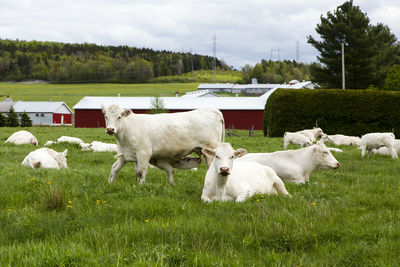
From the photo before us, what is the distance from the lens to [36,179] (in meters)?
8.77

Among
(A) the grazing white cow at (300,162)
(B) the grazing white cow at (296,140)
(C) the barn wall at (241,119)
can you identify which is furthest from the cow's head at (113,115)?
(C) the barn wall at (241,119)

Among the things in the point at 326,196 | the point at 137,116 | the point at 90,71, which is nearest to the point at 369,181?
the point at 326,196

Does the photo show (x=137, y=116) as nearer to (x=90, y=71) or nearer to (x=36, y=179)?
(x=36, y=179)

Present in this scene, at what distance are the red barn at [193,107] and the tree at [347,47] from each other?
14.0 m

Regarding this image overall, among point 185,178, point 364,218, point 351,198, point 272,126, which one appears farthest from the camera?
point 272,126

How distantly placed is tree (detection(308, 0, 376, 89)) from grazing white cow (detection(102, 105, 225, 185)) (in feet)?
138

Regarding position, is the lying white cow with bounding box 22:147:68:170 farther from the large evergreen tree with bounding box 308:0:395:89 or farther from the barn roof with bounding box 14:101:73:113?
the barn roof with bounding box 14:101:73:113

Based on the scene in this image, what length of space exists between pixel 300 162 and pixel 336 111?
Result: 70.8 feet

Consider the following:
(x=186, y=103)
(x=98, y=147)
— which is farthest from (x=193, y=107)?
(x=98, y=147)

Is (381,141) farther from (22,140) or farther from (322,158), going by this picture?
(22,140)

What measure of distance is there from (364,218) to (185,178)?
A: 17.9 ft

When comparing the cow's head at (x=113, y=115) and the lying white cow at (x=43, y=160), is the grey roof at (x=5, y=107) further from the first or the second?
the cow's head at (x=113, y=115)

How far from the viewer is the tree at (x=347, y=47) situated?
48.4 meters

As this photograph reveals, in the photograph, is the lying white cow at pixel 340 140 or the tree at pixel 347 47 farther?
the tree at pixel 347 47
